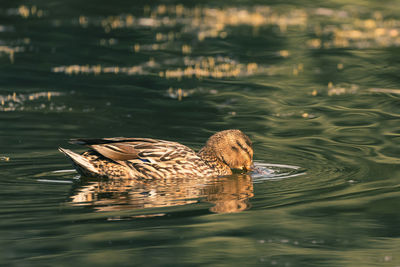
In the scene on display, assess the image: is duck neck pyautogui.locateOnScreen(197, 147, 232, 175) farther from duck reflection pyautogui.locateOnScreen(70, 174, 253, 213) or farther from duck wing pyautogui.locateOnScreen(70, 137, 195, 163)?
duck wing pyautogui.locateOnScreen(70, 137, 195, 163)

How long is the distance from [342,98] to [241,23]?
9152 millimetres

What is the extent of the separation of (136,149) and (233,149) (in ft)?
4.30

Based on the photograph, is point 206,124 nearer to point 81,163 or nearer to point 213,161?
point 213,161

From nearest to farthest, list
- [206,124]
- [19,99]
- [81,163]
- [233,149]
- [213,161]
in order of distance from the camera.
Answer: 1. [81,163]
2. [213,161]
3. [233,149]
4. [206,124]
5. [19,99]

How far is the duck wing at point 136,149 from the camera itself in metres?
10.1

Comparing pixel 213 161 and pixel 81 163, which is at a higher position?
pixel 81 163

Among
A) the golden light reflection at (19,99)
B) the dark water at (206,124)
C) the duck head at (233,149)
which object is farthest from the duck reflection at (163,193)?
the golden light reflection at (19,99)

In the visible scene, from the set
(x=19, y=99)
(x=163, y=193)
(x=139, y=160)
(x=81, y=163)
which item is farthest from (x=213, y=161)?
(x=19, y=99)

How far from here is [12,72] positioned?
56.5 ft

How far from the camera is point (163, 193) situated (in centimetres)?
946

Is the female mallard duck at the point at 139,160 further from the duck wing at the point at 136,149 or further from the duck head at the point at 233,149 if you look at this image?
the duck head at the point at 233,149

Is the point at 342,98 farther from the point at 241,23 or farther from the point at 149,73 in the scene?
the point at 241,23

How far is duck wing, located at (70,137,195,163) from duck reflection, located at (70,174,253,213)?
0.94 feet

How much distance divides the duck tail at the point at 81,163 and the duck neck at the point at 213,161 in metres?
1.39
